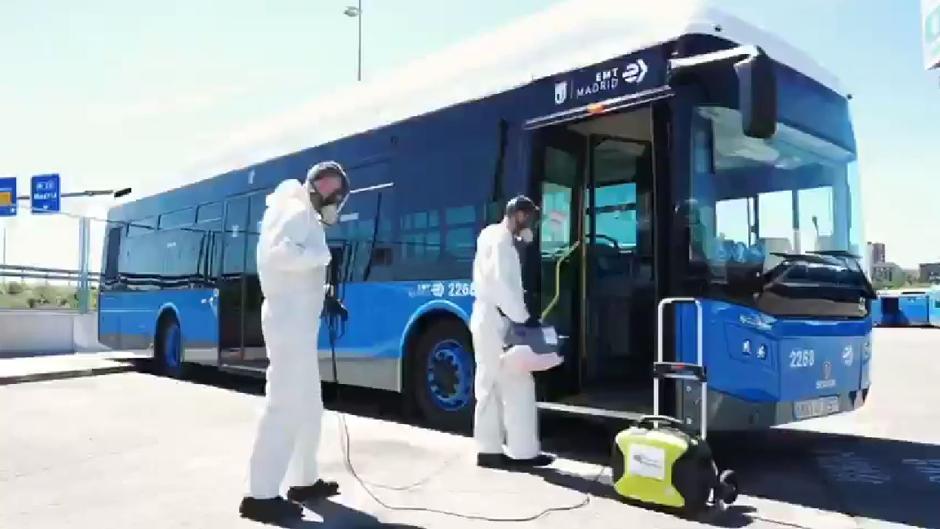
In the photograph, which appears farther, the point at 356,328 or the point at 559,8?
the point at 356,328

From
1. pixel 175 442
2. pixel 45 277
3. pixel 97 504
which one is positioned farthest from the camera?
pixel 45 277

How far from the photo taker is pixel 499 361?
6031 mm

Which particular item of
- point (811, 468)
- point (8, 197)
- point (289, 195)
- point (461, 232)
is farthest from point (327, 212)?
point (8, 197)


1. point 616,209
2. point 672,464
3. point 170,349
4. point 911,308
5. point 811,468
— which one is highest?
point 616,209

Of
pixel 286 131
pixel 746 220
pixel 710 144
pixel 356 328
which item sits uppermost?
pixel 286 131

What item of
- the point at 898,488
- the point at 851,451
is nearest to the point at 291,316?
the point at 898,488

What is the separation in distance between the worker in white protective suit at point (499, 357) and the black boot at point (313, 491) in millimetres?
1396

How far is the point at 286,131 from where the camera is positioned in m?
10.1

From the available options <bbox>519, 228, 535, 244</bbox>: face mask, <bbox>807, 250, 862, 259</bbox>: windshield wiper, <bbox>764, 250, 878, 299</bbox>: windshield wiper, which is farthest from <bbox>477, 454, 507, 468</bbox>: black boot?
<bbox>807, 250, 862, 259</bbox>: windshield wiper

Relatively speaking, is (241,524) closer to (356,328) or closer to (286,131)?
(356,328)

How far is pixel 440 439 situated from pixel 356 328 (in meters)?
1.72

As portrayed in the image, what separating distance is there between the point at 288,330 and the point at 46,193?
20.9 meters

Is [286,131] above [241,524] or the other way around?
Answer: above

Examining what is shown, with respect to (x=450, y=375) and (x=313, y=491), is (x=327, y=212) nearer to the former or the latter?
(x=313, y=491)
